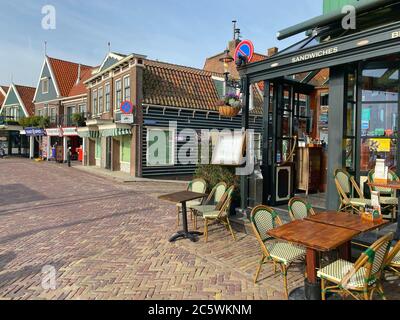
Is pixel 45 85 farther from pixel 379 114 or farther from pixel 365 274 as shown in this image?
pixel 365 274

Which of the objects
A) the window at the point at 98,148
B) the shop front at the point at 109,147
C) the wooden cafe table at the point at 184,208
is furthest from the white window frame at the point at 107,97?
the wooden cafe table at the point at 184,208

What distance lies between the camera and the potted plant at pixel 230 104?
625cm

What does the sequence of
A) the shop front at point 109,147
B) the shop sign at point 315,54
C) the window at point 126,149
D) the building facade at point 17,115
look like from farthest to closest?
the building facade at point 17,115, the window at point 126,149, the shop front at point 109,147, the shop sign at point 315,54

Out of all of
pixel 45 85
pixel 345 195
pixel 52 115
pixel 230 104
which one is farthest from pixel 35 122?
pixel 345 195

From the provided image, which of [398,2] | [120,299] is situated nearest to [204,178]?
[120,299]

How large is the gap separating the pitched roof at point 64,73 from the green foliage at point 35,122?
2.60 meters

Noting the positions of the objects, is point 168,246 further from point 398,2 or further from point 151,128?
point 151,128

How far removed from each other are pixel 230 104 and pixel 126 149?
11.1 m

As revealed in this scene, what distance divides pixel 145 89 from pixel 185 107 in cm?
217

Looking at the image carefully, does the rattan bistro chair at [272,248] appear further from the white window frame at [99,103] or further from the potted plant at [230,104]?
the white window frame at [99,103]

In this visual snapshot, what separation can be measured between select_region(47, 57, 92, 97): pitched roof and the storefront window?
2545cm

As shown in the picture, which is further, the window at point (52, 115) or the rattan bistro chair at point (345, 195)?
the window at point (52, 115)

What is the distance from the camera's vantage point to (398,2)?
5.00m
